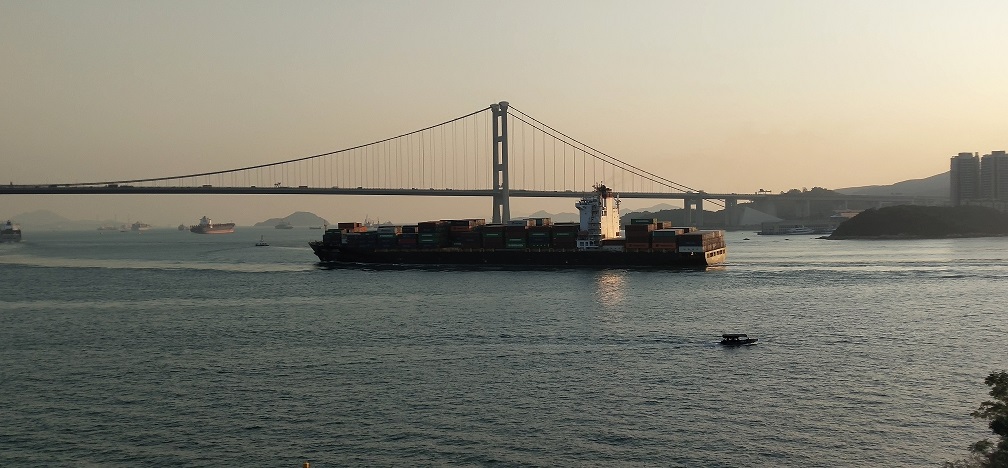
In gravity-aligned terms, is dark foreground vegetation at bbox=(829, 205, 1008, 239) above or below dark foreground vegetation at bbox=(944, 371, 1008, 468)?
above

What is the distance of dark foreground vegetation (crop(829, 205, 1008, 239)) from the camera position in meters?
151

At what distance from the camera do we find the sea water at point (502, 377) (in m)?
21.5

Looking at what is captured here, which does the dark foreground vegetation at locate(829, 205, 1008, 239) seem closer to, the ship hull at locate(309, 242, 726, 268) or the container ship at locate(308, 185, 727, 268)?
the container ship at locate(308, 185, 727, 268)

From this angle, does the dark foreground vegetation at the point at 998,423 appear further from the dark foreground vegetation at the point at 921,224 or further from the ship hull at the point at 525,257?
the dark foreground vegetation at the point at 921,224

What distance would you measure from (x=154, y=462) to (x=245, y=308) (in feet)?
105

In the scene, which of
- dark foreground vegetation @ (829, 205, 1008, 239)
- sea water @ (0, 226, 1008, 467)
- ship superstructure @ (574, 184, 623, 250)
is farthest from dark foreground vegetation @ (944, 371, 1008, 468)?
dark foreground vegetation @ (829, 205, 1008, 239)

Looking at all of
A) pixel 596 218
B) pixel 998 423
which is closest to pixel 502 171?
pixel 596 218

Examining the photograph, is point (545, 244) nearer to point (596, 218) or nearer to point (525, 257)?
point (525, 257)

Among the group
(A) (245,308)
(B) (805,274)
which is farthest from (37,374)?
(B) (805,274)

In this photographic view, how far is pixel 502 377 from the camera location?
96.2ft

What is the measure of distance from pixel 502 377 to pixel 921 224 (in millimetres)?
144085

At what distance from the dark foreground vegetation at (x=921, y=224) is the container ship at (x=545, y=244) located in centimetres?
7198

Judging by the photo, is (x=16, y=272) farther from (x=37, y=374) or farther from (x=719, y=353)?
(x=719, y=353)

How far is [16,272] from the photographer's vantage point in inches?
3413
